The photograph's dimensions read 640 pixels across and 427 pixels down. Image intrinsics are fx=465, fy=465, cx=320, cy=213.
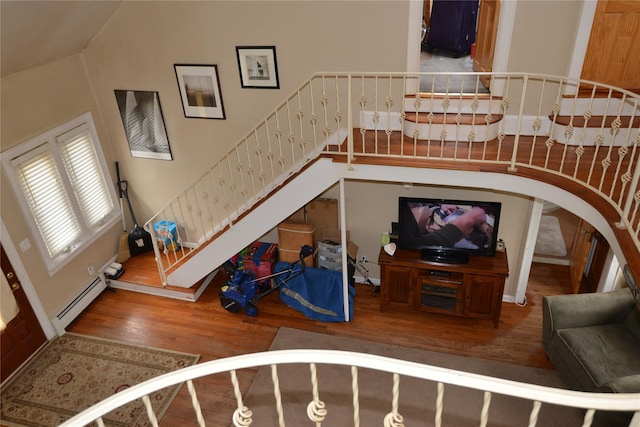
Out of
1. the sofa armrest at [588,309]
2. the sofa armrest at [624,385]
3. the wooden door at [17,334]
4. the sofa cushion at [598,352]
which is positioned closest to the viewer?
the sofa armrest at [624,385]

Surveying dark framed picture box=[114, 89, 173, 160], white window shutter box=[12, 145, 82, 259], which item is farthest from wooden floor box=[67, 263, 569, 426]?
dark framed picture box=[114, 89, 173, 160]

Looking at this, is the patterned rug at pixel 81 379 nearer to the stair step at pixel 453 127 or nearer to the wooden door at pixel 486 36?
the stair step at pixel 453 127

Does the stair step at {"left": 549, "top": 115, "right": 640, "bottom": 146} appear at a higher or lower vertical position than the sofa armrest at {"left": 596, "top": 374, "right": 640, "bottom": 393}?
higher

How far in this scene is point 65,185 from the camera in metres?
5.80

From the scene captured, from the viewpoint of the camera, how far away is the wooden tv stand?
535cm

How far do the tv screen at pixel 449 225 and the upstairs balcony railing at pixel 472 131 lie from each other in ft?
2.76

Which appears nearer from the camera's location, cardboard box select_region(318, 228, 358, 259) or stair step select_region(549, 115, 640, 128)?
stair step select_region(549, 115, 640, 128)

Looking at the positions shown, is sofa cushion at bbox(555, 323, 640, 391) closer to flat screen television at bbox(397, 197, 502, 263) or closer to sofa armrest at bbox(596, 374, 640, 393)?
sofa armrest at bbox(596, 374, 640, 393)

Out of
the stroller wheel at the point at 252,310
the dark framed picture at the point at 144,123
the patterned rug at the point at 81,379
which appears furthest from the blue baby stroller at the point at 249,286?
the dark framed picture at the point at 144,123

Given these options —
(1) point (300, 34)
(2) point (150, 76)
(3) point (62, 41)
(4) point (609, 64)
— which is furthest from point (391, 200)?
(3) point (62, 41)

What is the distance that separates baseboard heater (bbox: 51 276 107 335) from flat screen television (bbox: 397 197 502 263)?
4.12 metres

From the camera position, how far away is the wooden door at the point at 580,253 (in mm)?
5660

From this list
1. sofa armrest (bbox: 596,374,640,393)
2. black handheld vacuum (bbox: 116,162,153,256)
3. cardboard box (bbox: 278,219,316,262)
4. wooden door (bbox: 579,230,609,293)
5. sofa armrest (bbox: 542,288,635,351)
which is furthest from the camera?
black handheld vacuum (bbox: 116,162,153,256)

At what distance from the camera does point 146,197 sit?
6879mm
